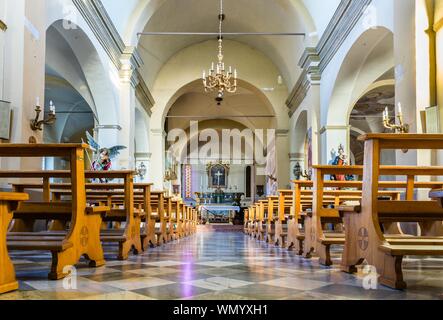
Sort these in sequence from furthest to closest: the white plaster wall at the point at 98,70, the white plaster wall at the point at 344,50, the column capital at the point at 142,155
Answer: the column capital at the point at 142,155, the white plaster wall at the point at 98,70, the white plaster wall at the point at 344,50

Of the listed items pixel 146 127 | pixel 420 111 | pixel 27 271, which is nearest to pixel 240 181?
pixel 146 127

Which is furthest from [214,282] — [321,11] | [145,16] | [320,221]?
[145,16]

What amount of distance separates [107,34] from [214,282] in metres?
7.09

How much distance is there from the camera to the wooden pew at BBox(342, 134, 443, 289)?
2412 millimetres

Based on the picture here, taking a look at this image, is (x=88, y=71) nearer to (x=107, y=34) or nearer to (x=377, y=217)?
(x=107, y=34)

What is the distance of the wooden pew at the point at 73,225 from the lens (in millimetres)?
2732

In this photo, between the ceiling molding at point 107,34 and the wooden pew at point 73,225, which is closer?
the wooden pew at point 73,225

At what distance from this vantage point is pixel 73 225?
293 cm

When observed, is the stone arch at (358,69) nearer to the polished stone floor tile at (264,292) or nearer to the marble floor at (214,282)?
the marble floor at (214,282)

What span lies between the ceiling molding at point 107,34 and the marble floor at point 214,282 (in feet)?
16.7

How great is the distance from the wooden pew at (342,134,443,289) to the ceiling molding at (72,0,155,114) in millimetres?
5695

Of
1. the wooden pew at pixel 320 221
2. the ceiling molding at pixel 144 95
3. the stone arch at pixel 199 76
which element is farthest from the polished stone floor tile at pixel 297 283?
the stone arch at pixel 199 76

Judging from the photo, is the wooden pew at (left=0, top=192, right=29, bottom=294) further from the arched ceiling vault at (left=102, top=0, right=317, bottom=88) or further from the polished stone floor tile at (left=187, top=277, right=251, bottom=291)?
the arched ceiling vault at (left=102, top=0, right=317, bottom=88)
